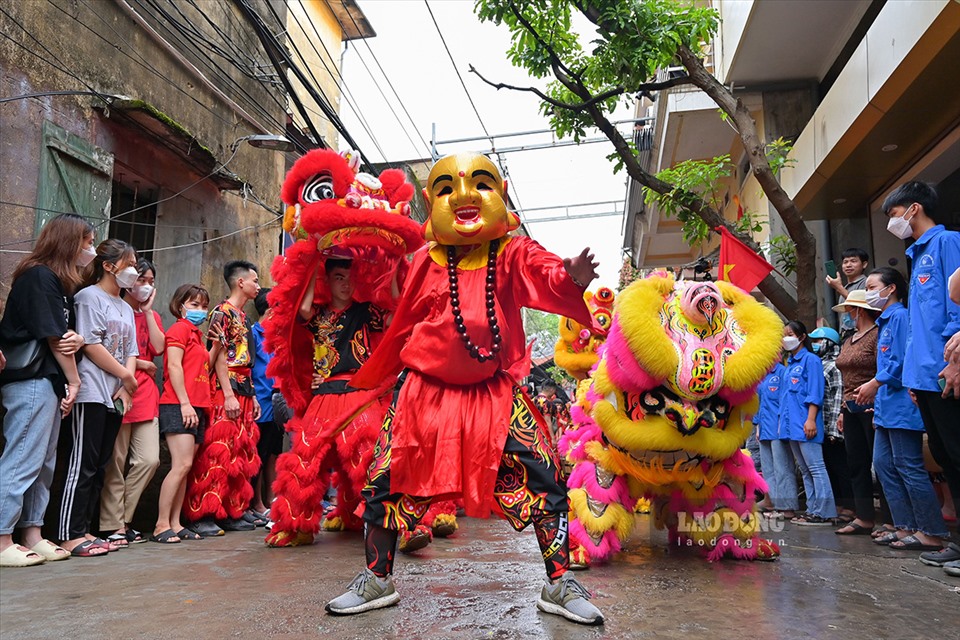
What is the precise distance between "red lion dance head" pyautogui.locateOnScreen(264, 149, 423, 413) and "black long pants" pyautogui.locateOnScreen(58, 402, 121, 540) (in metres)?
1.00

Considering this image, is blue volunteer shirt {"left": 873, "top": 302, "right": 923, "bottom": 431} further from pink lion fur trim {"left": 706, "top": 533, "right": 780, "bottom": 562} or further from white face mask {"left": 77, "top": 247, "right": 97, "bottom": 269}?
white face mask {"left": 77, "top": 247, "right": 97, "bottom": 269}

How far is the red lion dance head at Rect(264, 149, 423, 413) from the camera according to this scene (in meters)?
4.09

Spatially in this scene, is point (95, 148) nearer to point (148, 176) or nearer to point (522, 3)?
point (148, 176)

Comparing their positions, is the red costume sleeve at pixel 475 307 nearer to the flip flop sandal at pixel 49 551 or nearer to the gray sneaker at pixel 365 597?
the gray sneaker at pixel 365 597

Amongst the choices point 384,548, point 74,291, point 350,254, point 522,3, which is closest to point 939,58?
point 522,3

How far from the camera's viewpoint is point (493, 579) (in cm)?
331

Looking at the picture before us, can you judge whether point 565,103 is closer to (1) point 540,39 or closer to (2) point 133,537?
(1) point 540,39

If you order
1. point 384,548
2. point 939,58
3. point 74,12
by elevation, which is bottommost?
point 384,548

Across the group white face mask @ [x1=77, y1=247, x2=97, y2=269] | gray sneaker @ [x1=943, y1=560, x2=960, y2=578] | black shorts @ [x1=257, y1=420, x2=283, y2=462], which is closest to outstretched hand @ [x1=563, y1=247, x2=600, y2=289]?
gray sneaker @ [x1=943, y1=560, x2=960, y2=578]

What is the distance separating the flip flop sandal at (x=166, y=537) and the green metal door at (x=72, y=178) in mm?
2600

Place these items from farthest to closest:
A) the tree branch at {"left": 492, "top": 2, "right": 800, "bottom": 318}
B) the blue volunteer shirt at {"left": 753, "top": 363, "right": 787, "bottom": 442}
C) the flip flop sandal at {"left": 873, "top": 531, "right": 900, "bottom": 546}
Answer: the tree branch at {"left": 492, "top": 2, "right": 800, "bottom": 318} < the blue volunteer shirt at {"left": 753, "top": 363, "right": 787, "bottom": 442} < the flip flop sandal at {"left": 873, "top": 531, "right": 900, "bottom": 546}

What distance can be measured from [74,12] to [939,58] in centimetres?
700

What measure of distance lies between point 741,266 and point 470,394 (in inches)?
99.2

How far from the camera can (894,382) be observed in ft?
14.1
